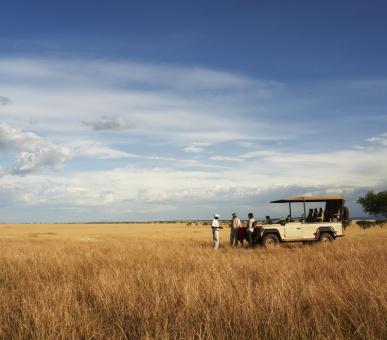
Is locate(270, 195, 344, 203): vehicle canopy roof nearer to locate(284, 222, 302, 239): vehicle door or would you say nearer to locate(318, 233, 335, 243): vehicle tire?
locate(284, 222, 302, 239): vehicle door

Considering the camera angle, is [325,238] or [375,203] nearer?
[325,238]

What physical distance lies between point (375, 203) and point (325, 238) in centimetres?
5806

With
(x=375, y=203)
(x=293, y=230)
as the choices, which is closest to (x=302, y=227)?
(x=293, y=230)

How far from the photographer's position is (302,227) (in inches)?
668

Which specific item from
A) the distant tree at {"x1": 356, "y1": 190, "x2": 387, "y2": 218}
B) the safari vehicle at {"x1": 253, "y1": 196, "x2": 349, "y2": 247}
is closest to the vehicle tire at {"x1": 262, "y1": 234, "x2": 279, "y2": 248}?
the safari vehicle at {"x1": 253, "y1": 196, "x2": 349, "y2": 247}

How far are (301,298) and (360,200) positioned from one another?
72796 millimetres

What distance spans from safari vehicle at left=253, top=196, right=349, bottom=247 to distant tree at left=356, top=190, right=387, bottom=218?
5609cm

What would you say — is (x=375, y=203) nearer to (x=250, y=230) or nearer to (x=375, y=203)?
(x=375, y=203)

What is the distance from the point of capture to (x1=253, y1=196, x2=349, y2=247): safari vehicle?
16.5 metres

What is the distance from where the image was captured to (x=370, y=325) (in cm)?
459

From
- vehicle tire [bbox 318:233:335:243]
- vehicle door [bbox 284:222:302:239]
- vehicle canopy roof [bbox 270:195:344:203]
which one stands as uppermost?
vehicle canopy roof [bbox 270:195:344:203]

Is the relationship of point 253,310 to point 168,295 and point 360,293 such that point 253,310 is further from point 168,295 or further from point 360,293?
point 360,293

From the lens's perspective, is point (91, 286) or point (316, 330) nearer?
point (316, 330)

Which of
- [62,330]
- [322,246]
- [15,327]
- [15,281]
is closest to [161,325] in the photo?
[62,330]
